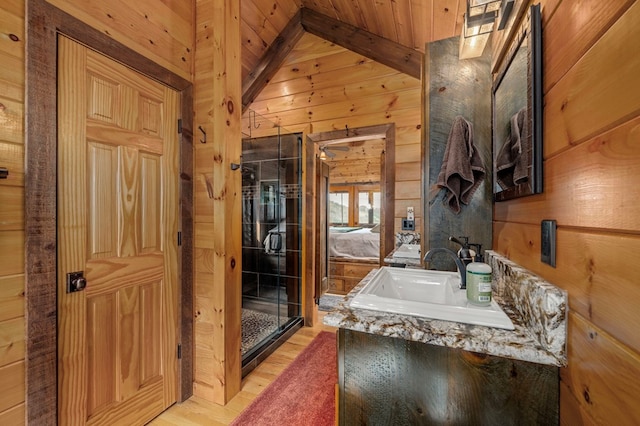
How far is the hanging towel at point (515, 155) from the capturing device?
955 mm

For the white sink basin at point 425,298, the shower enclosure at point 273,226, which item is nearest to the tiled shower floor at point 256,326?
the shower enclosure at point 273,226

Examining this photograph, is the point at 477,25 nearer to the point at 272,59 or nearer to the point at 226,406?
the point at 272,59

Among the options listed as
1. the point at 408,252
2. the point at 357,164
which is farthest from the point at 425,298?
the point at 357,164

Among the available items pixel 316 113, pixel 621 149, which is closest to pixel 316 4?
pixel 316 113

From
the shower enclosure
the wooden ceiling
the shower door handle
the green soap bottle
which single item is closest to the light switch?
the green soap bottle

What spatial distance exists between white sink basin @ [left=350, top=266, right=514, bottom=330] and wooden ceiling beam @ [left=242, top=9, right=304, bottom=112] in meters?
2.57

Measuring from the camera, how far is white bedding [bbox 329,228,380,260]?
4.69 m

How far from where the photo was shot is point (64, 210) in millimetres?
1276

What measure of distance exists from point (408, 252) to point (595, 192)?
5.66 feet

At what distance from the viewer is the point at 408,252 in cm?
229

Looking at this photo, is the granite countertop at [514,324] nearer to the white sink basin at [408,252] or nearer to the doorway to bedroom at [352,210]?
the white sink basin at [408,252]

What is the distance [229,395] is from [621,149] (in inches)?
86.3

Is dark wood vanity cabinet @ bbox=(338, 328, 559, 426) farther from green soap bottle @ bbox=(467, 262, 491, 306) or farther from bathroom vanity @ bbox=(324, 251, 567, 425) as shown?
green soap bottle @ bbox=(467, 262, 491, 306)

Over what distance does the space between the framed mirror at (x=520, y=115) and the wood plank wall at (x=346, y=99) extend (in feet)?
3.83
